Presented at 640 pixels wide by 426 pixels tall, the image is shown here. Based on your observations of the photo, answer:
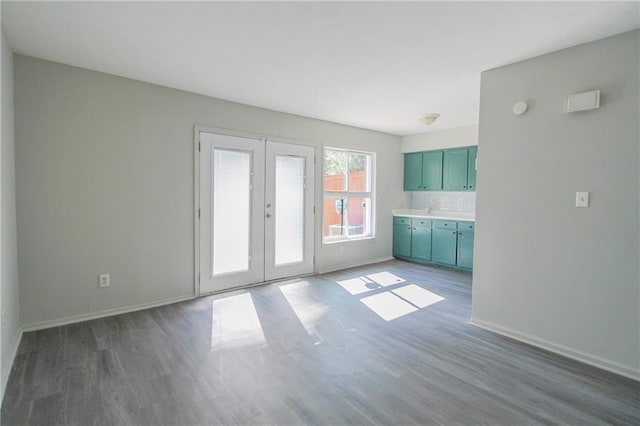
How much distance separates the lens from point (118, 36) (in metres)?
2.42

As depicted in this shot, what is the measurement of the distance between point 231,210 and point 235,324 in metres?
1.51

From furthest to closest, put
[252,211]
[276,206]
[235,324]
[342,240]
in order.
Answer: [342,240], [276,206], [252,211], [235,324]

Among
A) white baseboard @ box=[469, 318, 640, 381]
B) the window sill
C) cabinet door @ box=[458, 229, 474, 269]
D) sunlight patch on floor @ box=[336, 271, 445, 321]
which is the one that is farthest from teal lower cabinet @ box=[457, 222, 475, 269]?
white baseboard @ box=[469, 318, 640, 381]

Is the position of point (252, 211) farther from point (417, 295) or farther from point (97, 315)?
point (417, 295)

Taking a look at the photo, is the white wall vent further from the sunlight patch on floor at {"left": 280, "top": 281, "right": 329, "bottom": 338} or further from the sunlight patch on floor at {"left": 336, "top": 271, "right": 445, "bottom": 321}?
the sunlight patch on floor at {"left": 280, "top": 281, "right": 329, "bottom": 338}

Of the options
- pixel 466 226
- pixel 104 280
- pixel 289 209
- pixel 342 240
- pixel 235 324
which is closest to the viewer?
pixel 235 324

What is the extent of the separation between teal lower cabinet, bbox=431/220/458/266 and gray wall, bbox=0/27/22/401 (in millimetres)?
5350

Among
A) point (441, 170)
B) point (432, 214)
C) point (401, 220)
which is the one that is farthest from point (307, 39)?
point (432, 214)

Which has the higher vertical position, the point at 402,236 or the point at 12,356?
the point at 402,236

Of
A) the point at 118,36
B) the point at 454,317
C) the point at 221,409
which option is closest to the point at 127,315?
the point at 221,409

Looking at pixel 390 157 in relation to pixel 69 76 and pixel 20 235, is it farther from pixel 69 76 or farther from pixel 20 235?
pixel 20 235

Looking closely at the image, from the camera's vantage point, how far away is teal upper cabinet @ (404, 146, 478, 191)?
17.7 ft

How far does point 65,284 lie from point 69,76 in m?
1.94

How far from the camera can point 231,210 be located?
13.4 feet
